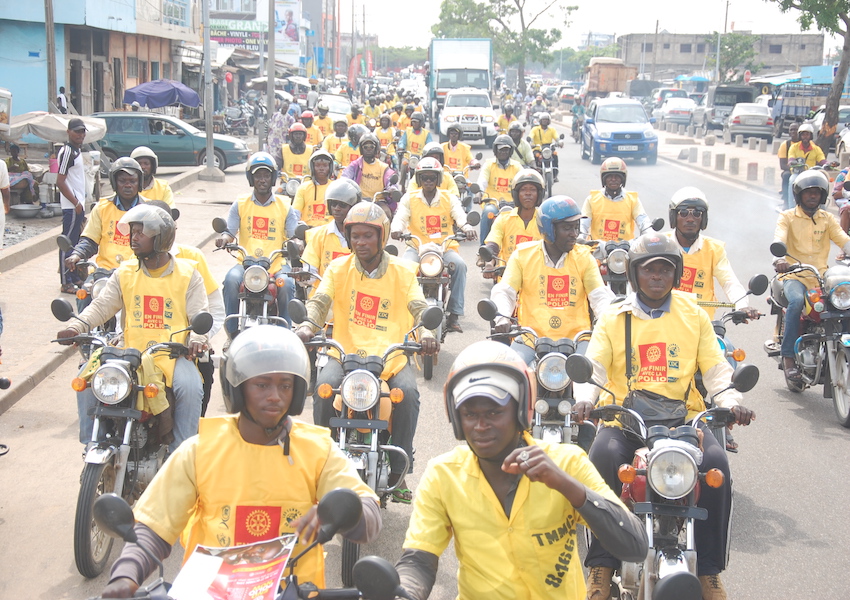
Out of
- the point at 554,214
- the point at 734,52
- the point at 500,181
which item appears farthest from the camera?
the point at 734,52

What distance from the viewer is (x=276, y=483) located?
338cm

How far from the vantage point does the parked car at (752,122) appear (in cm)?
4316

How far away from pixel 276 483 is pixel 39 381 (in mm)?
6466

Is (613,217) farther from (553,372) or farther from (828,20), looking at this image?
(828,20)

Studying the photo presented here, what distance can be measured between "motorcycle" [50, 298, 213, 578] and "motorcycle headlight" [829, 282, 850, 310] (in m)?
5.55

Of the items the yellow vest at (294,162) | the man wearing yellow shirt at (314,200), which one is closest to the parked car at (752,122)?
the yellow vest at (294,162)

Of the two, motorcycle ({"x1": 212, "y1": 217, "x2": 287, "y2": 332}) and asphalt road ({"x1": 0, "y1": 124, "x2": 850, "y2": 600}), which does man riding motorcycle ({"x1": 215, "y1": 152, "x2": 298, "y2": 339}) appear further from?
asphalt road ({"x1": 0, "y1": 124, "x2": 850, "y2": 600})

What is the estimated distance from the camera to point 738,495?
22.0ft

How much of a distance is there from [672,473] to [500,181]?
1010 cm

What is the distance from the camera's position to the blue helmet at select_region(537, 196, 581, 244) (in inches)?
270

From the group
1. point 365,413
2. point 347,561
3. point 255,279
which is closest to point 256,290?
point 255,279

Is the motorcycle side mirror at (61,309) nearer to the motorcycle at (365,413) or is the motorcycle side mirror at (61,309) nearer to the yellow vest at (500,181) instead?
the motorcycle at (365,413)

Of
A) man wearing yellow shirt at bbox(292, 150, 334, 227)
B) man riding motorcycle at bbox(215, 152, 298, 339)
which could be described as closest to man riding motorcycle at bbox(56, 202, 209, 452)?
man riding motorcycle at bbox(215, 152, 298, 339)

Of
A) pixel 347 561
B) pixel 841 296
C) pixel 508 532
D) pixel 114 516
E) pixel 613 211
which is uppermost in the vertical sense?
pixel 613 211
